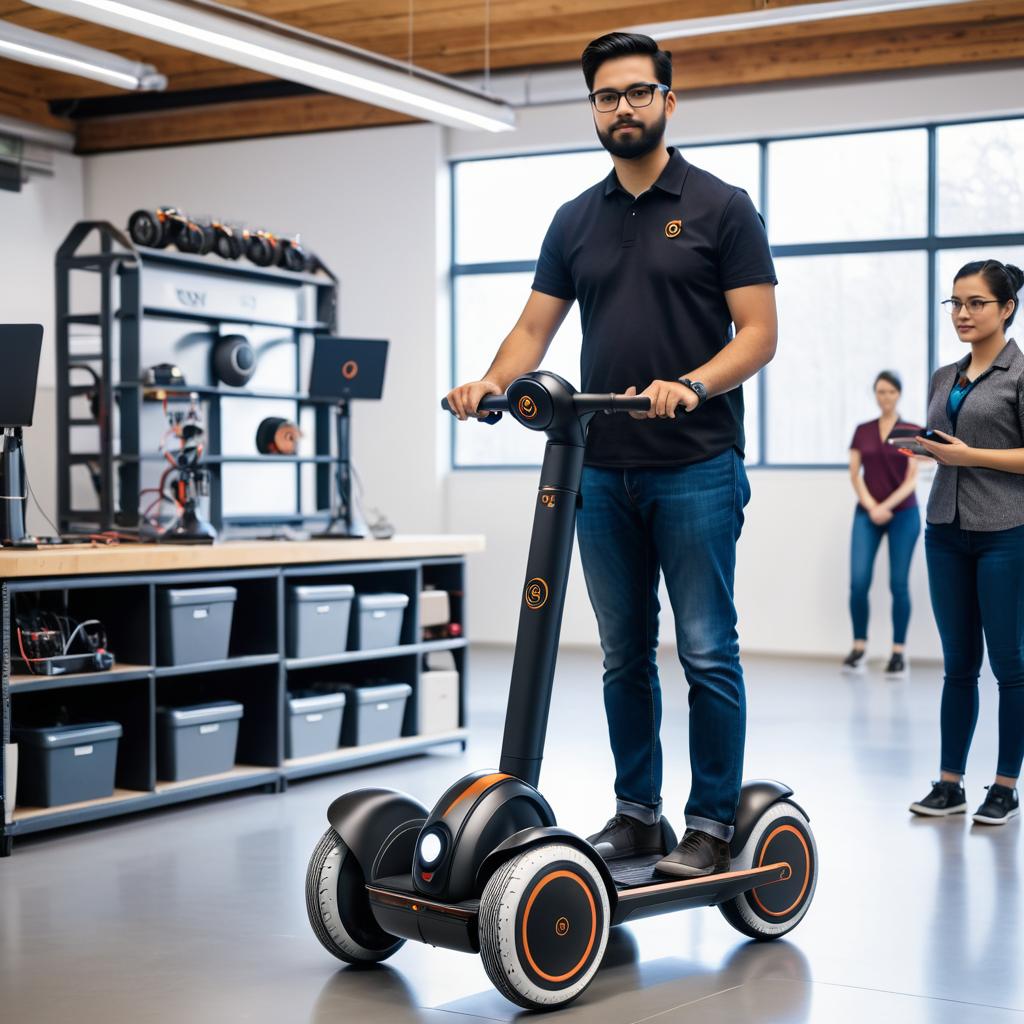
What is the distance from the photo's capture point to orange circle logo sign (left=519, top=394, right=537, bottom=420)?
8.05 feet

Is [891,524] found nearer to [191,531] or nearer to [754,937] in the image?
[191,531]

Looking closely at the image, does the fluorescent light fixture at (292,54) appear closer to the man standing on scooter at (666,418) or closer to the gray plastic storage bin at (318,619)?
the gray plastic storage bin at (318,619)

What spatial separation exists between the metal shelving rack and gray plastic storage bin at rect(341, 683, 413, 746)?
120 cm

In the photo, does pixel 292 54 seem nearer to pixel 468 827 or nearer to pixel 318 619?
pixel 318 619

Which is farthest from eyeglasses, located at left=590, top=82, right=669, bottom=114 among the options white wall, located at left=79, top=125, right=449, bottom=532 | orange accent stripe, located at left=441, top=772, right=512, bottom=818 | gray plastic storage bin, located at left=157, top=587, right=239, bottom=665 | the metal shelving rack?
white wall, located at left=79, top=125, right=449, bottom=532

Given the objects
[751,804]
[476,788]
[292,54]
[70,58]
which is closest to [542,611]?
[476,788]

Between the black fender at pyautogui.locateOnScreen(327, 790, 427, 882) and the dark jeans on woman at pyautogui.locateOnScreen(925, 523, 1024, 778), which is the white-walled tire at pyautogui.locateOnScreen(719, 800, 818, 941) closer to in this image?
the black fender at pyautogui.locateOnScreen(327, 790, 427, 882)

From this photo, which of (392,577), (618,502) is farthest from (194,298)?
(618,502)

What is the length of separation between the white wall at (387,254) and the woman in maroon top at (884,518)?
2.84 metres

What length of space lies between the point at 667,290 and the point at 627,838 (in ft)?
3.42

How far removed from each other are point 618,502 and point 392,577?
8.72 feet

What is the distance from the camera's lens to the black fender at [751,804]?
278 cm

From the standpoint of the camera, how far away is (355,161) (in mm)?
9594

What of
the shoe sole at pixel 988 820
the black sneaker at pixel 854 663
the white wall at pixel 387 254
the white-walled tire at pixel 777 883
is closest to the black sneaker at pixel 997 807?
the shoe sole at pixel 988 820
